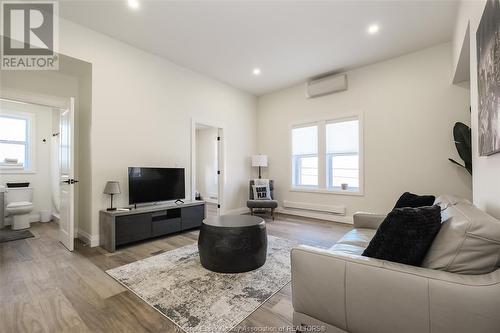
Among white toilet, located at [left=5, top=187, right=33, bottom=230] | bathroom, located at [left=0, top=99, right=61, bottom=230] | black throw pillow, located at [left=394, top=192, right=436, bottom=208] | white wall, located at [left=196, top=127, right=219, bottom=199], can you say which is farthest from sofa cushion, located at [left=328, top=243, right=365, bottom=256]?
white wall, located at [left=196, top=127, right=219, bottom=199]

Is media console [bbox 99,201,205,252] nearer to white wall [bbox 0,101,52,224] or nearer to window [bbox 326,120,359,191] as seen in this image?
white wall [bbox 0,101,52,224]

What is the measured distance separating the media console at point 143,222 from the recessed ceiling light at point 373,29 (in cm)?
397

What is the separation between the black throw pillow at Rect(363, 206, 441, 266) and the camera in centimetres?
115

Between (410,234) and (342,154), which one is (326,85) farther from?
(410,234)

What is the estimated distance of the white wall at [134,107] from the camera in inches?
128

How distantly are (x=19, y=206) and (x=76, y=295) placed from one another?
3187 mm

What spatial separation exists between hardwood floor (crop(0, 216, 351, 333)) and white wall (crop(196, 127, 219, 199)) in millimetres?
4327

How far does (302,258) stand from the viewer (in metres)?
1.32

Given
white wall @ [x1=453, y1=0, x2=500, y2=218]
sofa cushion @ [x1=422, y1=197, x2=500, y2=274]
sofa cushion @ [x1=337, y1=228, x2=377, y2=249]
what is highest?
white wall @ [x1=453, y1=0, x2=500, y2=218]

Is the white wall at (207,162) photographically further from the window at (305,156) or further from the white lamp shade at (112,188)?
the white lamp shade at (112,188)

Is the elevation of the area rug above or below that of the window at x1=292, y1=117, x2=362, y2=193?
below

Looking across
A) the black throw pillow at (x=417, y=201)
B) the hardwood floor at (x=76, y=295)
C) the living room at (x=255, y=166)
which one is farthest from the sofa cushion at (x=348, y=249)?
the black throw pillow at (x=417, y=201)

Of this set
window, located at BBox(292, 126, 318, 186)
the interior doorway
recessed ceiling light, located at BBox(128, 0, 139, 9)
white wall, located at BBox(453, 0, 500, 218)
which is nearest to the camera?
white wall, located at BBox(453, 0, 500, 218)

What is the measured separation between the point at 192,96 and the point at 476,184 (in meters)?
4.42
